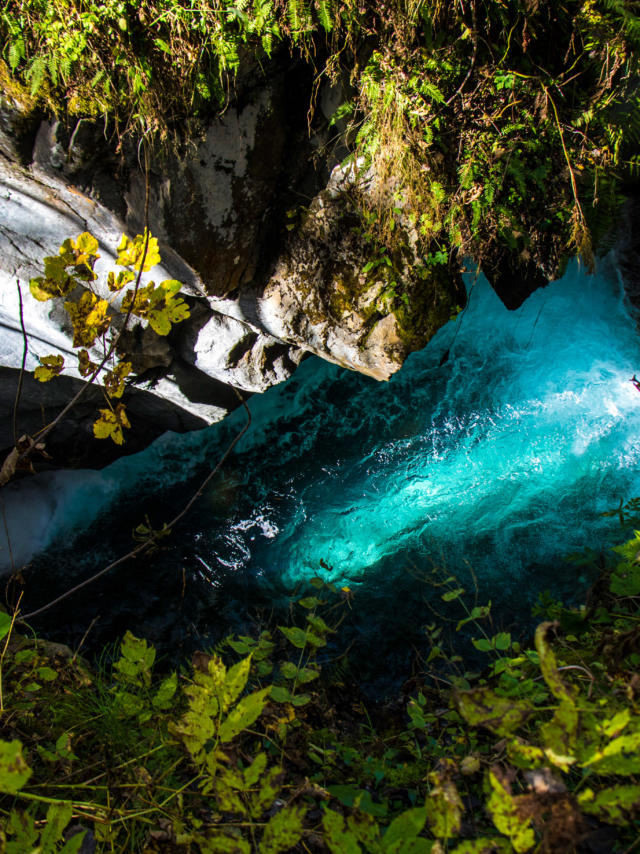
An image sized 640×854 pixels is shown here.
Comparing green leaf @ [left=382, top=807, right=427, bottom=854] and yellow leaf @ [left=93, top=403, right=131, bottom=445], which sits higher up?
yellow leaf @ [left=93, top=403, right=131, bottom=445]

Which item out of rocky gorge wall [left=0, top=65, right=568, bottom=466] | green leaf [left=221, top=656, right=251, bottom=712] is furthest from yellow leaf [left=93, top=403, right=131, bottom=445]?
rocky gorge wall [left=0, top=65, right=568, bottom=466]

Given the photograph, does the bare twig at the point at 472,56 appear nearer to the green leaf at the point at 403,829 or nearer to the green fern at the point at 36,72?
the green fern at the point at 36,72

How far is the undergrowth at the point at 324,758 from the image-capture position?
839mm

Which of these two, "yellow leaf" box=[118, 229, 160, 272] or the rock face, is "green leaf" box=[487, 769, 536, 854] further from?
the rock face

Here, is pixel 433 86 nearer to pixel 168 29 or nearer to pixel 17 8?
pixel 168 29

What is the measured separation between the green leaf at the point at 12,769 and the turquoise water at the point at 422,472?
3467 mm

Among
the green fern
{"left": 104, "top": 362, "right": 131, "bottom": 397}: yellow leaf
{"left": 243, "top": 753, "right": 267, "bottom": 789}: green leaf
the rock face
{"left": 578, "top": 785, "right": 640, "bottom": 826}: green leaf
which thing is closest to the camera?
{"left": 578, "top": 785, "right": 640, "bottom": 826}: green leaf

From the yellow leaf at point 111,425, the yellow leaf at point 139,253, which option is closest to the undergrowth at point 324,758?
the yellow leaf at point 111,425

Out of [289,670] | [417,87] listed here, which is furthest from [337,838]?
[417,87]

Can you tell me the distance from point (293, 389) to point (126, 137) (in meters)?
2.81

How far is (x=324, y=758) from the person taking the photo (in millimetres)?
2018

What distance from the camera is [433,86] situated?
10.4ft

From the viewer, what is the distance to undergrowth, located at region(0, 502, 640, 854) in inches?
33.0

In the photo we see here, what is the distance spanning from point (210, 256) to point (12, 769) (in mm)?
3580
